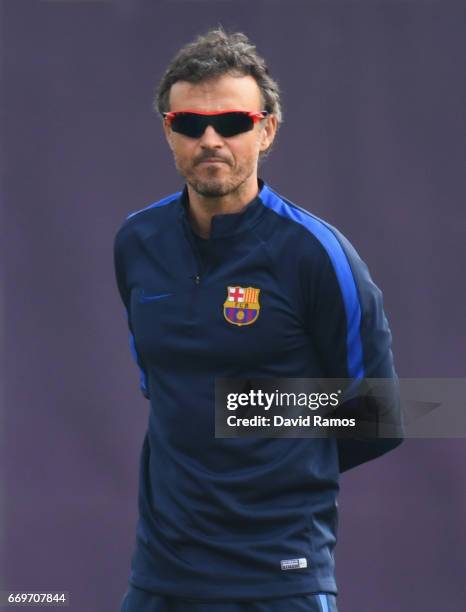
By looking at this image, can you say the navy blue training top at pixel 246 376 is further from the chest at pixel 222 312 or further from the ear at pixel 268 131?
the ear at pixel 268 131

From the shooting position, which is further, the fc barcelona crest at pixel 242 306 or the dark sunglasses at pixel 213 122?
the dark sunglasses at pixel 213 122

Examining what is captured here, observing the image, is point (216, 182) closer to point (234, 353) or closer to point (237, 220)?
point (237, 220)

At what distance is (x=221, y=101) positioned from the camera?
3.08 m

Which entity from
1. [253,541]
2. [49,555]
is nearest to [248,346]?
[253,541]

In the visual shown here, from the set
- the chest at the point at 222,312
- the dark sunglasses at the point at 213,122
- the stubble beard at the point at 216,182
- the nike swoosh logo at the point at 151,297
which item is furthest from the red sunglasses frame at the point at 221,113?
the nike swoosh logo at the point at 151,297

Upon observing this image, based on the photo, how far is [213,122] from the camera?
3045 millimetres

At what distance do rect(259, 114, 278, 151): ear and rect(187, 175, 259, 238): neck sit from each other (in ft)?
0.36

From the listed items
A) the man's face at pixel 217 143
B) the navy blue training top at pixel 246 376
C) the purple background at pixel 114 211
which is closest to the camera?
the navy blue training top at pixel 246 376

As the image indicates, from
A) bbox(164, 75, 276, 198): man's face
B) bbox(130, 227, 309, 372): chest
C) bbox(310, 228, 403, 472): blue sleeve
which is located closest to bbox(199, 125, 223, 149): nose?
bbox(164, 75, 276, 198): man's face

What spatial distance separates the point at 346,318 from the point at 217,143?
0.49m

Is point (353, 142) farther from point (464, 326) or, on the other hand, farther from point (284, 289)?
point (284, 289)

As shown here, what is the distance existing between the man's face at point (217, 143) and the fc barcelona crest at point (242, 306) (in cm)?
24

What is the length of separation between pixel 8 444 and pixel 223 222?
1.94 m

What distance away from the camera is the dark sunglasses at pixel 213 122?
120 inches
